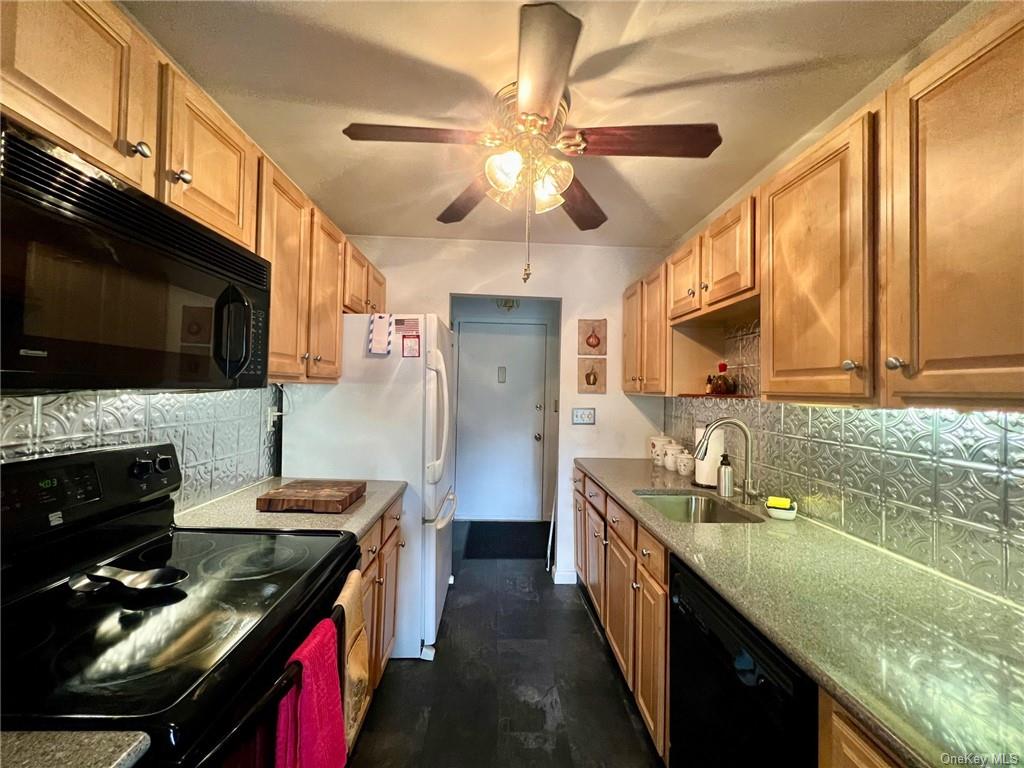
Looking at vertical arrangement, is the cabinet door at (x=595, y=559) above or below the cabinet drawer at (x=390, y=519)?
below

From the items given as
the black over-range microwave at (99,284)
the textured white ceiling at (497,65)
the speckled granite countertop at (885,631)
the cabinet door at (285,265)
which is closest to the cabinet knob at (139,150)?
the black over-range microwave at (99,284)

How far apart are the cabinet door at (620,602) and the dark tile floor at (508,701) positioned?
0.17 metres

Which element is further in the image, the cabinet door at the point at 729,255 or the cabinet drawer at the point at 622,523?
the cabinet drawer at the point at 622,523

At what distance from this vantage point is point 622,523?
5.86 feet

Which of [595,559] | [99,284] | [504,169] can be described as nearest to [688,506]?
[595,559]

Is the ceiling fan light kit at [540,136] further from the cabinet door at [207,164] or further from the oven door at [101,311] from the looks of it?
the oven door at [101,311]

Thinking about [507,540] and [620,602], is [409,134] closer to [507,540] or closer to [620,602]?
[620,602]

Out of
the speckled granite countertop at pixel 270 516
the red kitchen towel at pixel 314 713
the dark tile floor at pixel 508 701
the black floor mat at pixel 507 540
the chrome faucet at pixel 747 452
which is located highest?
the chrome faucet at pixel 747 452

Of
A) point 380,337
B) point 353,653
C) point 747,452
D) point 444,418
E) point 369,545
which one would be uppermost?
point 380,337

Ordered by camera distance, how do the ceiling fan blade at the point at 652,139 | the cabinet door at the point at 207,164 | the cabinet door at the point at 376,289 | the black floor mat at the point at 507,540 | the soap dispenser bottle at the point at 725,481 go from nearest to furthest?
the cabinet door at the point at 207,164, the ceiling fan blade at the point at 652,139, the soap dispenser bottle at the point at 725,481, the cabinet door at the point at 376,289, the black floor mat at the point at 507,540

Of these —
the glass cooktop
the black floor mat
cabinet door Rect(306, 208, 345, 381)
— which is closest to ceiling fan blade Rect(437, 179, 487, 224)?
cabinet door Rect(306, 208, 345, 381)

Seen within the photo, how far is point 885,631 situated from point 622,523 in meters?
1.04

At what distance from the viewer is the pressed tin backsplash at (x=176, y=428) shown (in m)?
0.98

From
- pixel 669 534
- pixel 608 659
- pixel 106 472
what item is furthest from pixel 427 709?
pixel 106 472
